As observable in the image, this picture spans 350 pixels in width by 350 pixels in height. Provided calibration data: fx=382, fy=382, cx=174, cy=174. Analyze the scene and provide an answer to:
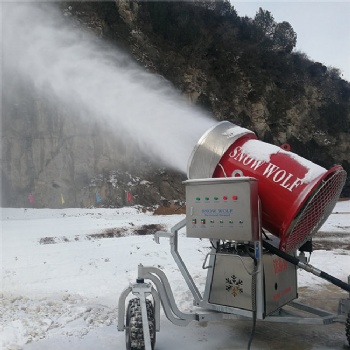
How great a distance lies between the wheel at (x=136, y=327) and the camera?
135 inches

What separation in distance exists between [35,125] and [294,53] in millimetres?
30951

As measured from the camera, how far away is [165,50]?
1331 inches

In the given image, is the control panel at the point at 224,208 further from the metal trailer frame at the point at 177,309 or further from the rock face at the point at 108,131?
the rock face at the point at 108,131

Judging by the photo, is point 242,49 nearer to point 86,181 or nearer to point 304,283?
point 86,181

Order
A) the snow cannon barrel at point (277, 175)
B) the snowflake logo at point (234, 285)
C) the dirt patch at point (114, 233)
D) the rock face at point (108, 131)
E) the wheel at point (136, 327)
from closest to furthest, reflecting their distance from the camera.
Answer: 1. the wheel at point (136, 327)
2. the snow cannon barrel at point (277, 175)
3. the snowflake logo at point (234, 285)
4. the dirt patch at point (114, 233)
5. the rock face at point (108, 131)

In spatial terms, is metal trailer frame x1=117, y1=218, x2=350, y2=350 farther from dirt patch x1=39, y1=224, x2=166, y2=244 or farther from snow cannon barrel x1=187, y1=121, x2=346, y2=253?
dirt patch x1=39, y1=224, x2=166, y2=244

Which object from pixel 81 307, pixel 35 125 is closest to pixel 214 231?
pixel 81 307

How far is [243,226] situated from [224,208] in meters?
0.25

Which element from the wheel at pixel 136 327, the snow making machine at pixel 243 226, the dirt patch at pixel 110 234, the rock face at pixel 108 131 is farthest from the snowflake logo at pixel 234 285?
the rock face at pixel 108 131

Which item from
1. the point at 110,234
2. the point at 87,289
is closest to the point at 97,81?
the point at 110,234

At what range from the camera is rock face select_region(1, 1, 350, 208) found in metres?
27.7

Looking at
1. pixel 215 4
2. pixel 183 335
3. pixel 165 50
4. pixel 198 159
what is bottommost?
pixel 183 335

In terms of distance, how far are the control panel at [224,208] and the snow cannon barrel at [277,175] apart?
25 cm

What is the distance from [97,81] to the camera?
1120 cm
